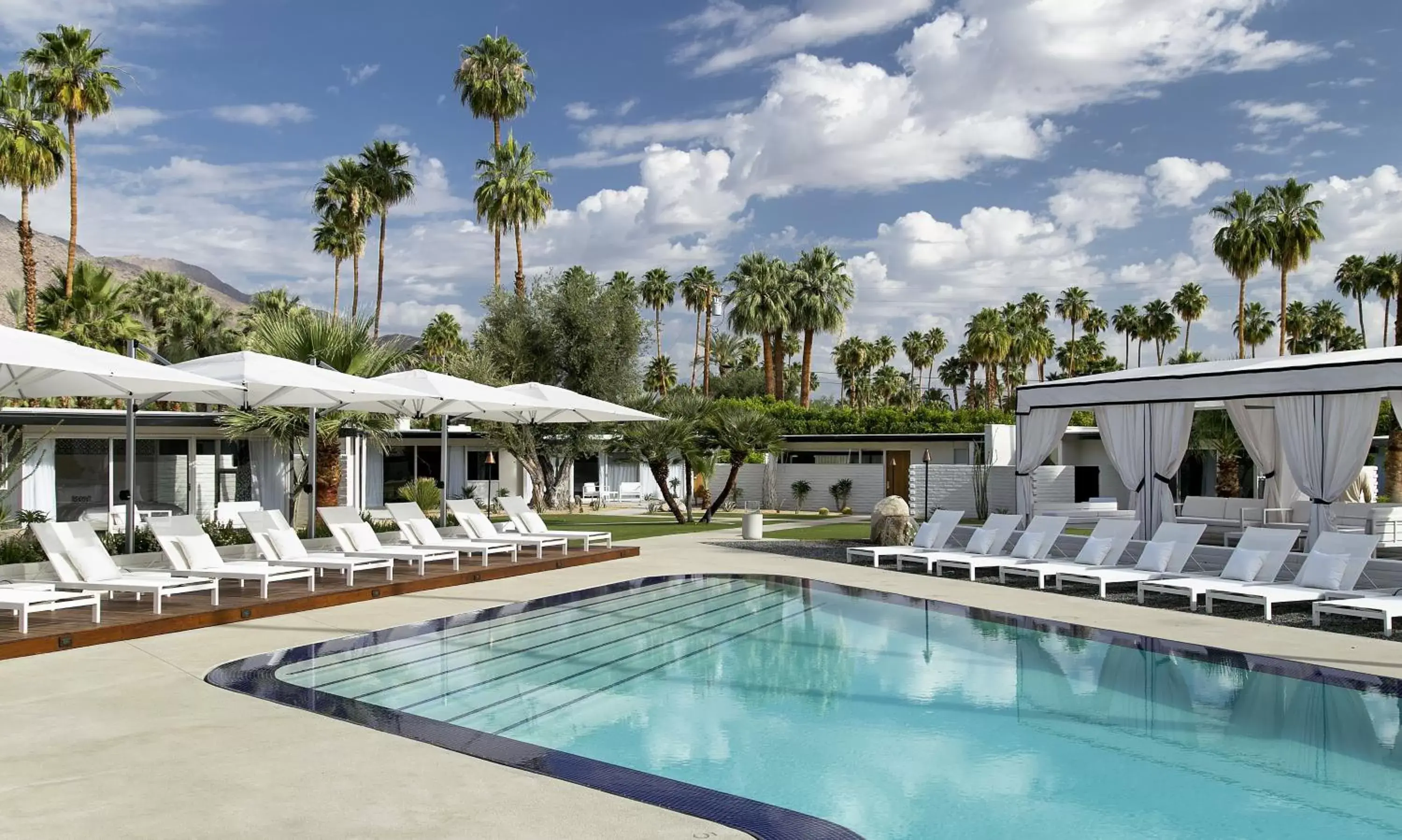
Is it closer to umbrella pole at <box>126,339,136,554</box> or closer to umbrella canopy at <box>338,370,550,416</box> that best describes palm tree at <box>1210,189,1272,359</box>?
umbrella canopy at <box>338,370,550,416</box>

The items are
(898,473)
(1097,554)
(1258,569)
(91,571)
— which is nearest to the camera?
(91,571)

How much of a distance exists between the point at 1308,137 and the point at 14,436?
2517cm

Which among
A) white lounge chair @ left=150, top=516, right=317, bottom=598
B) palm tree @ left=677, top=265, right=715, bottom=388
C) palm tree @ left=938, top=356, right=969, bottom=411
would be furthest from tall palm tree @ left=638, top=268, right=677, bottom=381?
white lounge chair @ left=150, top=516, right=317, bottom=598

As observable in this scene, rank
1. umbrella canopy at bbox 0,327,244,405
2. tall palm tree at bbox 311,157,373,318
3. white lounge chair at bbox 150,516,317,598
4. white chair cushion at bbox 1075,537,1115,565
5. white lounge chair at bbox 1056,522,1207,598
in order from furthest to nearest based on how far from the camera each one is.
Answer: tall palm tree at bbox 311,157,373,318 → white chair cushion at bbox 1075,537,1115,565 → white lounge chair at bbox 1056,522,1207,598 → white lounge chair at bbox 150,516,317,598 → umbrella canopy at bbox 0,327,244,405

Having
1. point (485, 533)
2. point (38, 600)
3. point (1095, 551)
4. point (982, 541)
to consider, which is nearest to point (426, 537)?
point (485, 533)

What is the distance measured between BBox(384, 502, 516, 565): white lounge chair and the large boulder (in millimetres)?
6538

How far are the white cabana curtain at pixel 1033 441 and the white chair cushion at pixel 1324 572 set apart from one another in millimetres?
5960

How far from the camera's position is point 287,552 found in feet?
41.3

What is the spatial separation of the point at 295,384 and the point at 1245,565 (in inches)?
444

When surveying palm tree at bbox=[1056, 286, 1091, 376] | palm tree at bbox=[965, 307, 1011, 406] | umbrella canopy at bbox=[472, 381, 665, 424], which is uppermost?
palm tree at bbox=[1056, 286, 1091, 376]

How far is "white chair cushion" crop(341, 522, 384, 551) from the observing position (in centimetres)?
1361

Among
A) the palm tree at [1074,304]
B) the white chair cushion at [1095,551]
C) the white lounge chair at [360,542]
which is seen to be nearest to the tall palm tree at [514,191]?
the white lounge chair at [360,542]

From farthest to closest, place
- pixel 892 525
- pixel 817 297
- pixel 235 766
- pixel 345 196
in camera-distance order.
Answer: pixel 817 297 → pixel 345 196 → pixel 892 525 → pixel 235 766

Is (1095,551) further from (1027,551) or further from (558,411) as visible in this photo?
(558,411)
